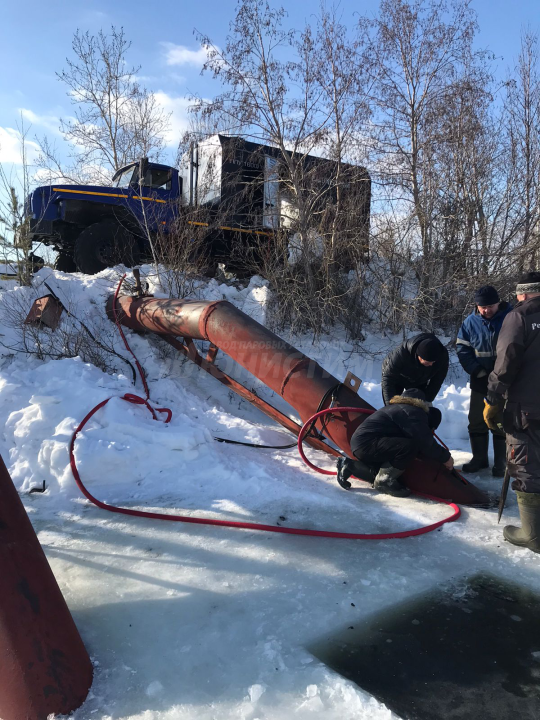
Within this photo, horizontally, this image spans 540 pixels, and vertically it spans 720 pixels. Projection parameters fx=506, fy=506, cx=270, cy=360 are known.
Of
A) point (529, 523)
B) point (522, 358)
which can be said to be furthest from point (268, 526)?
point (522, 358)

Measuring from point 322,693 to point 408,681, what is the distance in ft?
1.22

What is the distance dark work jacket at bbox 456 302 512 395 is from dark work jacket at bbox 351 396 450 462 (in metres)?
0.82

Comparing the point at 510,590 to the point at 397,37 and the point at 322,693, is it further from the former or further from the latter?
the point at 397,37

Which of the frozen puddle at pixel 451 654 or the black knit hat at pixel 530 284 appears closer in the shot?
the frozen puddle at pixel 451 654

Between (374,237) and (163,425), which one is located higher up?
(374,237)

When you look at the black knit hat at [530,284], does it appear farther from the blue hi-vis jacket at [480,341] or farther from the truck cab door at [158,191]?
the truck cab door at [158,191]

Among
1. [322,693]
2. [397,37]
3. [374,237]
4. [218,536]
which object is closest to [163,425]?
[218,536]

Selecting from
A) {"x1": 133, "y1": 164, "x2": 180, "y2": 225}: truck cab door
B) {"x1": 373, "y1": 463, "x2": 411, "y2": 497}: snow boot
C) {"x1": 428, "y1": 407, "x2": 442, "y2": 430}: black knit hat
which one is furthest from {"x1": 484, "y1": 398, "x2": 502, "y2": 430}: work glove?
{"x1": 133, "y1": 164, "x2": 180, "y2": 225}: truck cab door

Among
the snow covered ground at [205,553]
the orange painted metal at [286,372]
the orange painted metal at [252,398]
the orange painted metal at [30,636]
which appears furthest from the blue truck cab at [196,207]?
the orange painted metal at [30,636]

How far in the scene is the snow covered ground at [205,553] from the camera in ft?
6.92

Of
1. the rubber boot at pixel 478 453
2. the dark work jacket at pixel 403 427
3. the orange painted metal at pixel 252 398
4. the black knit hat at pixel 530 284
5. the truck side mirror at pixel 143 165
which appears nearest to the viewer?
the black knit hat at pixel 530 284

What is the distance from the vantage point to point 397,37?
988 cm

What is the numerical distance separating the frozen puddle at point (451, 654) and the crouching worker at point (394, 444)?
3.96 feet

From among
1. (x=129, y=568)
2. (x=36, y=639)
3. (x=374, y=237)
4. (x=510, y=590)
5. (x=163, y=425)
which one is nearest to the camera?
(x=36, y=639)
